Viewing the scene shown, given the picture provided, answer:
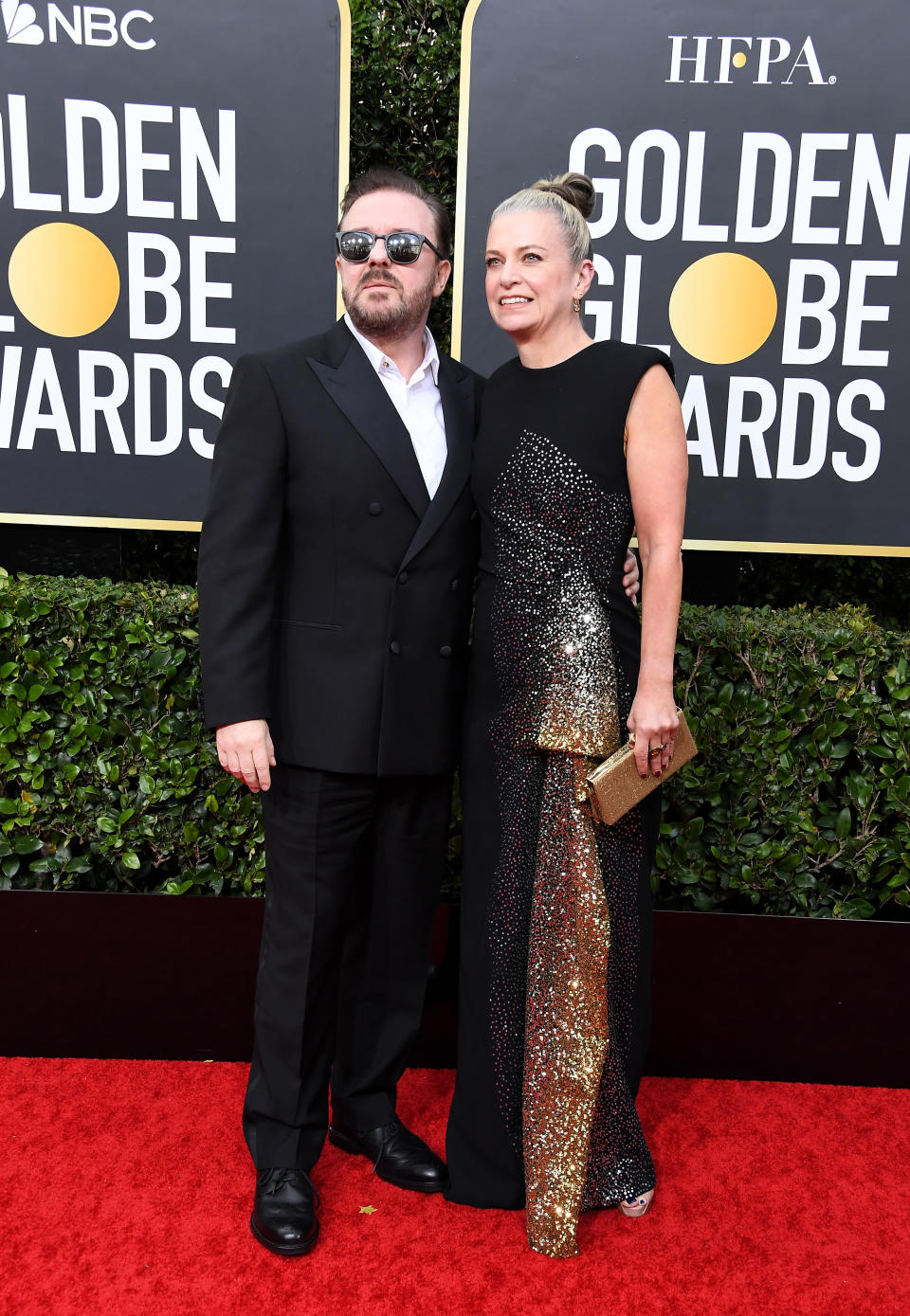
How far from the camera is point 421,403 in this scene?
226cm

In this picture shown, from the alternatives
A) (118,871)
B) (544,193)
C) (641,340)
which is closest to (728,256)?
(641,340)

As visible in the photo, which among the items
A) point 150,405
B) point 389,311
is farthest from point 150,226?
point 389,311

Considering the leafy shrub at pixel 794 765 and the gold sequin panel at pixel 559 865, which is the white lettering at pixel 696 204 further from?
the gold sequin panel at pixel 559 865

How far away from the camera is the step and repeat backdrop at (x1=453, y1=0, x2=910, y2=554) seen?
301cm

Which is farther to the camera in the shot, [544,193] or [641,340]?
[641,340]

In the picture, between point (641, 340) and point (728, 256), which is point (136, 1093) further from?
point (728, 256)

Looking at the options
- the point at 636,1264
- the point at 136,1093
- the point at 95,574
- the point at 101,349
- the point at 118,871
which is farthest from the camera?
the point at 95,574

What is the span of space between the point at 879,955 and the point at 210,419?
2.65 meters

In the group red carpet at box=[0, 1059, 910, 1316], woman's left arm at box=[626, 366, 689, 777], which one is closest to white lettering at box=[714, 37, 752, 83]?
woman's left arm at box=[626, 366, 689, 777]

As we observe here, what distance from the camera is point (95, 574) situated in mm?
3502

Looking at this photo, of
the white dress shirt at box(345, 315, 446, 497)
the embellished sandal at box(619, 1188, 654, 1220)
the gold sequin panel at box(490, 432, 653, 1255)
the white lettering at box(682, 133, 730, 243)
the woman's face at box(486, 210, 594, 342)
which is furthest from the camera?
the white lettering at box(682, 133, 730, 243)

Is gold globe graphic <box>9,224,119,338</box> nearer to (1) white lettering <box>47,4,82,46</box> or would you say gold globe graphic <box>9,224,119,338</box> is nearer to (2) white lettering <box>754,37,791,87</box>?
(1) white lettering <box>47,4,82,46</box>

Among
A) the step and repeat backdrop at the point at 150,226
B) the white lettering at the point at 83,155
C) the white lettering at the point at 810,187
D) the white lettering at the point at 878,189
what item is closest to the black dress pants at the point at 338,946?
the step and repeat backdrop at the point at 150,226

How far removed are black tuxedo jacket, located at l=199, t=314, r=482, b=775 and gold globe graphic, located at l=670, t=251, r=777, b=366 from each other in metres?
1.32
